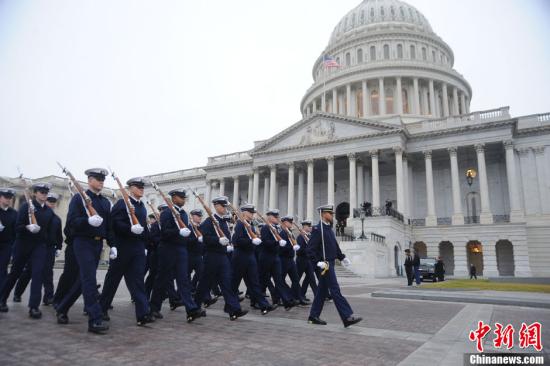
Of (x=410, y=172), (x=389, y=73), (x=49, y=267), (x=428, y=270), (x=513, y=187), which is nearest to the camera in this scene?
(x=49, y=267)

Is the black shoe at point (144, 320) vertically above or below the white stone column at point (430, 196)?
below

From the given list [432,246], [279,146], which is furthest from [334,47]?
[432,246]

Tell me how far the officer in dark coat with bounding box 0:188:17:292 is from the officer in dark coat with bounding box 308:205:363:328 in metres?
7.06

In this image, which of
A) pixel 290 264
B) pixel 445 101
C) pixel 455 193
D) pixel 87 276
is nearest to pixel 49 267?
pixel 87 276

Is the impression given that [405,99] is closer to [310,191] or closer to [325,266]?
[310,191]

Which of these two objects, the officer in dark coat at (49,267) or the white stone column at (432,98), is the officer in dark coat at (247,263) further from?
the white stone column at (432,98)

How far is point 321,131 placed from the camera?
45.9 m

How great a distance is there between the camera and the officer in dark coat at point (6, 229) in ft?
29.7

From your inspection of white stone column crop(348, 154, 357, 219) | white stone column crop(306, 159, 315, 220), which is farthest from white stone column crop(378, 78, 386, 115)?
white stone column crop(306, 159, 315, 220)

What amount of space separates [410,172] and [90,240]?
4307 centimetres

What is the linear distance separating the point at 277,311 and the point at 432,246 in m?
33.7

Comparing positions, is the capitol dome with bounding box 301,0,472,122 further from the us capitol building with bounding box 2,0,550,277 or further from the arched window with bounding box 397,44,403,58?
the us capitol building with bounding box 2,0,550,277

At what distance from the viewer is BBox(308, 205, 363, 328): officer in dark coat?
7.57m

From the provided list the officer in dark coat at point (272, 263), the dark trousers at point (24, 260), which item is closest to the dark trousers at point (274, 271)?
the officer in dark coat at point (272, 263)
